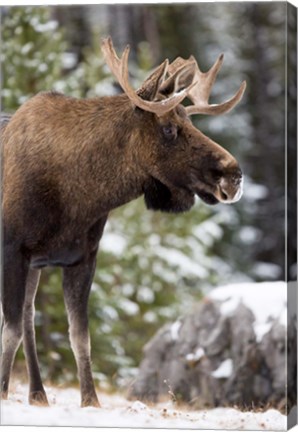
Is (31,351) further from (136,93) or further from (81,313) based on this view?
(136,93)

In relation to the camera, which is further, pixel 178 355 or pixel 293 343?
pixel 178 355

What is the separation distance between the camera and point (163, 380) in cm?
1213

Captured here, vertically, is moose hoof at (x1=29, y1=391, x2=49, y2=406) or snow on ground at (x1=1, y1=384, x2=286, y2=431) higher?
moose hoof at (x1=29, y1=391, x2=49, y2=406)

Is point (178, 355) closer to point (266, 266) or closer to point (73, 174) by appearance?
point (73, 174)

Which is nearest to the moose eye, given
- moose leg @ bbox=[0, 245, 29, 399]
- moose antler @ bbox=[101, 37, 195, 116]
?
moose antler @ bbox=[101, 37, 195, 116]

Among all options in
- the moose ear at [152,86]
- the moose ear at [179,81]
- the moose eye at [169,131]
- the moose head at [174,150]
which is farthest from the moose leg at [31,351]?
the moose ear at [179,81]

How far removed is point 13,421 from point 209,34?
21.1ft

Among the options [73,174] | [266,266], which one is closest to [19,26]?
[73,174]

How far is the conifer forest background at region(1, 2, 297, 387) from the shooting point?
11.9m

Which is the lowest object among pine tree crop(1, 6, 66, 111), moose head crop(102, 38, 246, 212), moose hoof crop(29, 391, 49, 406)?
moose hoof crop(29, 391, 49, 406)

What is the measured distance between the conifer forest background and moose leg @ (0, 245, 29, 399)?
198 cm

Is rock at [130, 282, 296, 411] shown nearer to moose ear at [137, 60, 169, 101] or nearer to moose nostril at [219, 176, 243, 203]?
moose nostril at [219, 176, 243, 203]

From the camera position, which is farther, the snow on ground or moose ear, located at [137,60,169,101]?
the snow on ground

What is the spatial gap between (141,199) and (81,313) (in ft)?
22.9
